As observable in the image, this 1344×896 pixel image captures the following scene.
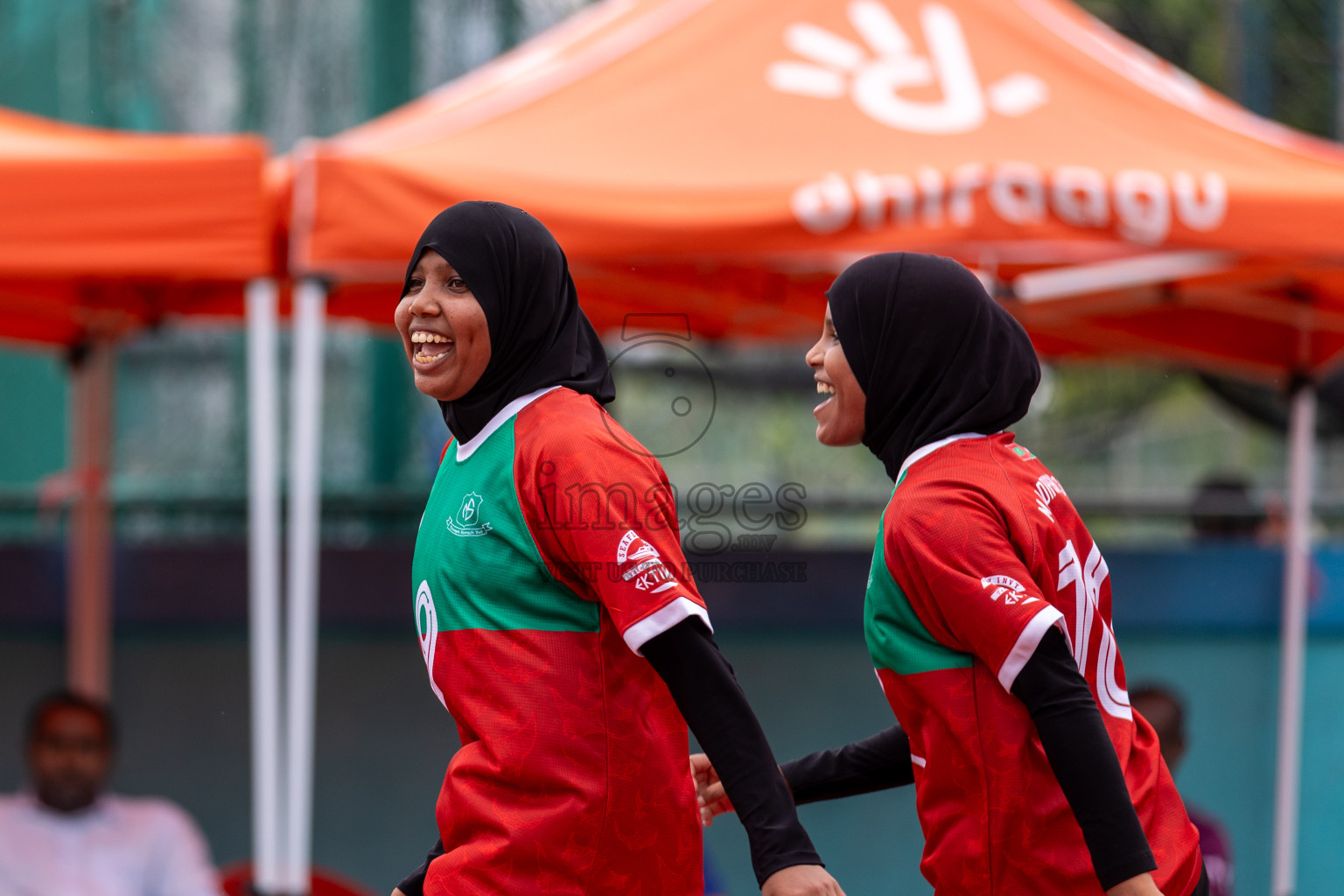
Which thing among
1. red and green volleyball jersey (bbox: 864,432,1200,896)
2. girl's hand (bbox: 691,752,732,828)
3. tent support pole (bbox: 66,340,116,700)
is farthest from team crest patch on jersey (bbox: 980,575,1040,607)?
tent support pole (bbox: 66,340,116,700)

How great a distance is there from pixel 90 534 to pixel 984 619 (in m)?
3.96

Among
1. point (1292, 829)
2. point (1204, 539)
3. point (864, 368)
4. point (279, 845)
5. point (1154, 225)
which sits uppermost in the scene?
point (1154, 225)

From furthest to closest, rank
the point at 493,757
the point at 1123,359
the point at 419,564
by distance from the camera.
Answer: the point at 1123,359, the point at 419,564, the point at 493,757

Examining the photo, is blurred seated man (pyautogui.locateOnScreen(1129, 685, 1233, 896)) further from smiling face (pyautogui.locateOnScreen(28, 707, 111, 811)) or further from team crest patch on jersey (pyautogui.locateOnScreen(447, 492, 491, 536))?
smiling face (pyautogui.locateOnScreen(28, 707, 111, 811))

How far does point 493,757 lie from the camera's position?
68.6 inches

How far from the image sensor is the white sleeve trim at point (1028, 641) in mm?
1688

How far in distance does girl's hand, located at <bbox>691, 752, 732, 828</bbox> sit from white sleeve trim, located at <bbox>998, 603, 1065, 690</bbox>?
0.53 m

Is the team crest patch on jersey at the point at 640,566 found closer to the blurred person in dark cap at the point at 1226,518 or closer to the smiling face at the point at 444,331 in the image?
the smiling face at the point at 444,331

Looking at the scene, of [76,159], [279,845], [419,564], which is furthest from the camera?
[279,845]

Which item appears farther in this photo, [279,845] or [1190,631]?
[1190,631]

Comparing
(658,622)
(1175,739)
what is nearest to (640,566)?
(658,622)

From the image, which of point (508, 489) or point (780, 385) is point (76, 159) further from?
point (780, 385)

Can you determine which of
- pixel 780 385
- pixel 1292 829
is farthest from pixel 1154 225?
pixel 780 385

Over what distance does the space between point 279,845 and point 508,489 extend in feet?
7.16
